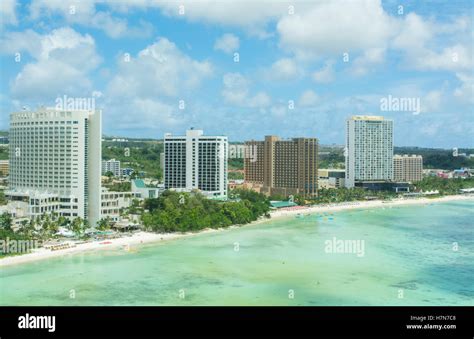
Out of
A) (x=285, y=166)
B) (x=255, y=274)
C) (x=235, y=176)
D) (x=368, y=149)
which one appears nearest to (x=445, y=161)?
(x=368, y=149)

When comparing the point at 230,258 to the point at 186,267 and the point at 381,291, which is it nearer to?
the point at 186,267

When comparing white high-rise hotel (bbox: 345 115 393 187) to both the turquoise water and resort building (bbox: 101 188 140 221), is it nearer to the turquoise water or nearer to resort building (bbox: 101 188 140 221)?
the turquoise water

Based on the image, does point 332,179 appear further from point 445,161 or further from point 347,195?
point 445,161

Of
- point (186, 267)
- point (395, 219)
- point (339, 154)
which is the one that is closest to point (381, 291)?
point (186, 267)

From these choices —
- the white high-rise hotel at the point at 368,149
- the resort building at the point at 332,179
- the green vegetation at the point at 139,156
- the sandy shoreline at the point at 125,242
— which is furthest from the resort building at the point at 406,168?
the green vegetation at the point at 139,156

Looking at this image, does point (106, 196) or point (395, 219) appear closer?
point (106, 196)
